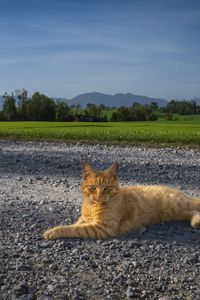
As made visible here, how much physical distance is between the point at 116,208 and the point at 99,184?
20.2 inches

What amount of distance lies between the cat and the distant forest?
36.3m

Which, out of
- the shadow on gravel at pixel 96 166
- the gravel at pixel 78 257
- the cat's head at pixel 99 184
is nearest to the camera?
the gravel at pixel 78 257

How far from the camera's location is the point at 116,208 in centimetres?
810

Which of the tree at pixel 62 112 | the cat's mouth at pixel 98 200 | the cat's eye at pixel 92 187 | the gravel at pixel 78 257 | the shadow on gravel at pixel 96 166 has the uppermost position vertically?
the tree at pixel 62 112

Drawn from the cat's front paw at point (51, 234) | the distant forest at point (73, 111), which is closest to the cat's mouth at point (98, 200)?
the cat's front paw at point (51, 234)

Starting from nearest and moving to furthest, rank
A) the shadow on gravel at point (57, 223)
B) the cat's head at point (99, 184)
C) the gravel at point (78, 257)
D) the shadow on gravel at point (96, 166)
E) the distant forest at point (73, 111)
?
1. the gravel at point (78, 257)
2. the cat's head at point (99, 184)
3. the shadow on gravel at point (57, 223)
4. the shadow on gravel at point (96, 166)
5. the distant forest at point (73, 111)

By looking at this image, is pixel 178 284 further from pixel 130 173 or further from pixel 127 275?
pixel 130 173

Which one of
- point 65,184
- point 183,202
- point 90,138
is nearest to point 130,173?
point 65,184

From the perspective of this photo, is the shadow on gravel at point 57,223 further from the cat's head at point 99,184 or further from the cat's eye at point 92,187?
the cat's eye at point 92,187

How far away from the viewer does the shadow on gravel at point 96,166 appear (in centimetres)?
1381

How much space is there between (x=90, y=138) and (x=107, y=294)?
19501 mm

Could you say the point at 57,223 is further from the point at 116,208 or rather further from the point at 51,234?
the point at 116,208

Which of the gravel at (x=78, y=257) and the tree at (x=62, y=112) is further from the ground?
the tree at (x=62, y=112)

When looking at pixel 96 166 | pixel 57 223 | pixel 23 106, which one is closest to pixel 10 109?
pixel 23 106
